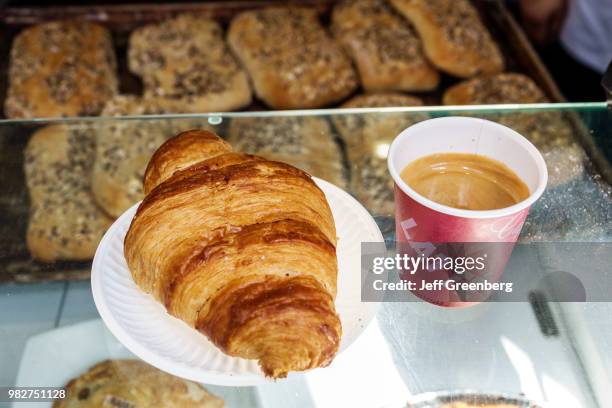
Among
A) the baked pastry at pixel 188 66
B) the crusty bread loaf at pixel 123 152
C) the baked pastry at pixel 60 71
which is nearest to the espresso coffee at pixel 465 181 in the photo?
the crusty bread loaf at pixel 123 152

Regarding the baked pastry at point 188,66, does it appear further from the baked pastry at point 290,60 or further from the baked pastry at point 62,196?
the baked pastry at point 62,196

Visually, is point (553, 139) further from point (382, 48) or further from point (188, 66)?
point (188, 66)

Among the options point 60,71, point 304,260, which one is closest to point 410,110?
point 304,260

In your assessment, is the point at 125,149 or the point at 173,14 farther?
the point at 173,14

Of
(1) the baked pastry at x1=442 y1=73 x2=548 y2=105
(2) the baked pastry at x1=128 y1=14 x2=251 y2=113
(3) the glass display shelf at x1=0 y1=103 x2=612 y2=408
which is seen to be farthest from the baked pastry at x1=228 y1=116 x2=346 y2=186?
(1) the baked pastry at x1=442 y1=73 x2=548 y2=105

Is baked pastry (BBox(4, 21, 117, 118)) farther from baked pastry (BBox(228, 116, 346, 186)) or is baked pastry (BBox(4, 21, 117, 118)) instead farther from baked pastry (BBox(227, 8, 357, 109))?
baked pastry (BBox(228, 116, 346, 186))

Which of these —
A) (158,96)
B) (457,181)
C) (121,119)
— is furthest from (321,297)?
(158,96)

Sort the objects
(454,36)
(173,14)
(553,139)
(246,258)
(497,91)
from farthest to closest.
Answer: (173,14) < (454,36) < (497,91) < (553,139) < (246,258)

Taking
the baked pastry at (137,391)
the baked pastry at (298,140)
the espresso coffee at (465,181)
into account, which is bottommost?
the baked pastry at (137,391)
